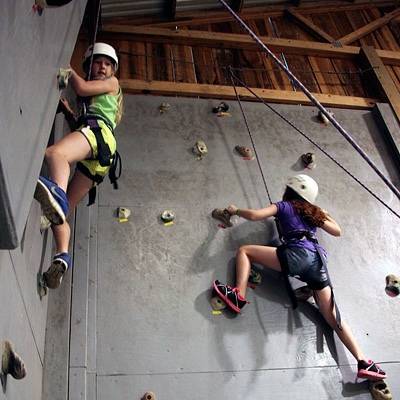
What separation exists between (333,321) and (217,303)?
2.47ft

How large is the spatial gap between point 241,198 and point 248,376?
1388 mm

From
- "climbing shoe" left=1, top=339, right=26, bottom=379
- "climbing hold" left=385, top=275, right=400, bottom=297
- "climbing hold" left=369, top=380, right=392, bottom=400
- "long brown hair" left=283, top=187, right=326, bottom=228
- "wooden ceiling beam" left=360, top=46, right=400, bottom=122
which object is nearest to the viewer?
"climbing shoe" left=1, top=339, right=26, bottom=379

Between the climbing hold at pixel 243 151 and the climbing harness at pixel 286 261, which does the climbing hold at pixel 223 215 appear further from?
the climbing hold at pixel 243 151

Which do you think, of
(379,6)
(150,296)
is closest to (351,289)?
(150,296)

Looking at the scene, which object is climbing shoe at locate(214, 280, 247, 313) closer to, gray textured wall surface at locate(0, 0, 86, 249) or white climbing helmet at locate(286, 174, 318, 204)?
white climbing helmet at locate(286, 174, 318, 204)

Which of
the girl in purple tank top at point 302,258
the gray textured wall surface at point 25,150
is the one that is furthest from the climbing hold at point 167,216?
the gray textured wall surface at point 25,150

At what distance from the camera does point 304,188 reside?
11.9ft

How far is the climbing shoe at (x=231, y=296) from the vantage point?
3.26 meters

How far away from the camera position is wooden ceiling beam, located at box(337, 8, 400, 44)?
19.4ft

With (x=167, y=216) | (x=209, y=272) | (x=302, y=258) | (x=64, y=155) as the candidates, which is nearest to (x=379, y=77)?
(x=302, y=258)

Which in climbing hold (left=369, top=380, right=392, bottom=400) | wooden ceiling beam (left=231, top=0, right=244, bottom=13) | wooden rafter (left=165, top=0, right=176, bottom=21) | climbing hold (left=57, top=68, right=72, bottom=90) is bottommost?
climbing hold (left=369, top=380, right=392, bottom=400)

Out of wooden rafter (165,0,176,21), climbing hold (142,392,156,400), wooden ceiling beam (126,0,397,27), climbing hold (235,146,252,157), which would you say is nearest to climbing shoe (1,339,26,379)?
climbing hold (142,392,156,400)

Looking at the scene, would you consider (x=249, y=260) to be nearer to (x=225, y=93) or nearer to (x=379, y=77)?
(x=225, y=93)

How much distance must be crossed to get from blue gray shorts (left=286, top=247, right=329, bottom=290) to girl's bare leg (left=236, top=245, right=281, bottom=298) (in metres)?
0.11
